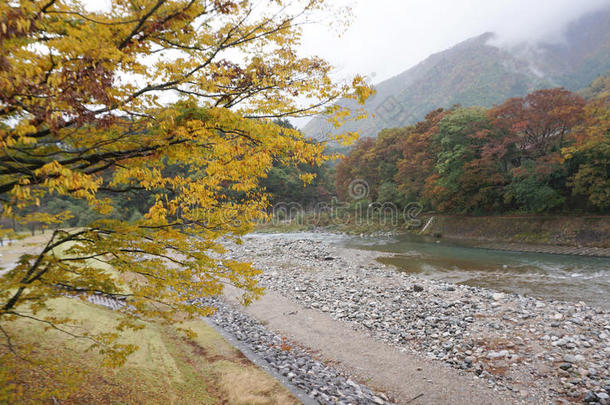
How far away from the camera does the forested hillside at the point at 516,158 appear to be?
18.2 metres

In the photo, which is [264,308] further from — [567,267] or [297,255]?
[567,267]

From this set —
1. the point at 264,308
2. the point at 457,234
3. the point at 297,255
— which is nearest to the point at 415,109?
the point at 457,234

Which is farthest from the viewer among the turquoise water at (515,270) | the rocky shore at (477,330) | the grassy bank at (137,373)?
the turquoise water at (515,270)

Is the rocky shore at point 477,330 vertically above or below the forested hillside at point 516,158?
below

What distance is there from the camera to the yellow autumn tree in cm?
224

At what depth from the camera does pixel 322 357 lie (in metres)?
7.15

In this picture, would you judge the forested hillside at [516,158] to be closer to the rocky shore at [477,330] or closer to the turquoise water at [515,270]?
the turquoise water at [515,270]

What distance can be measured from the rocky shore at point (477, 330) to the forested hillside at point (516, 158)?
13860mm

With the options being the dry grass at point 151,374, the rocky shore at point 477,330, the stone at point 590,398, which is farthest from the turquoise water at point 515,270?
the dry grass at point 151,374

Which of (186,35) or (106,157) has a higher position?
(186,35)

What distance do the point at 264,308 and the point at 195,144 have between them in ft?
27.7

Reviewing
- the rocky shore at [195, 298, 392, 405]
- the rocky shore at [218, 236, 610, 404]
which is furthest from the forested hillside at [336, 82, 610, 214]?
the rocky shore at [195, 298, 392, 405]

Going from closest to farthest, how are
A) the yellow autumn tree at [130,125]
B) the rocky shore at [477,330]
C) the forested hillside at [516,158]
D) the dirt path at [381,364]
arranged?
1. the yellow autumn tree at [130,125]
2. the dirt path at [381,364]
3. the rocky shore at [477,330]
4. the forested hillside at [516,158]

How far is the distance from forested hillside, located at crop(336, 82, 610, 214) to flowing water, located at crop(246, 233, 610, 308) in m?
5.46
